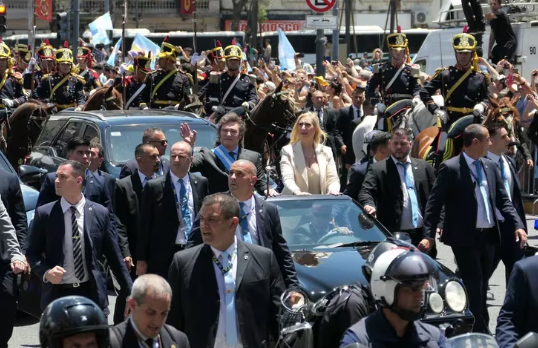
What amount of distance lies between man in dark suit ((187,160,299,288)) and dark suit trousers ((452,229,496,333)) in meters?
2.46

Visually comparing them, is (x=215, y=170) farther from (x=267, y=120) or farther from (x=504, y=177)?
(x=267, y=120)

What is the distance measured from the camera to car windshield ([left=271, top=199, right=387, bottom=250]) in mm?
9992

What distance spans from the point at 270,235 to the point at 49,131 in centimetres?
791

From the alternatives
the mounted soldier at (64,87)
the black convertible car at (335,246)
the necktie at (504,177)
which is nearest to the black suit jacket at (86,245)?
the black convertible car at (335,246)

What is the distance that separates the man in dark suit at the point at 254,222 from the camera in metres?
7.84

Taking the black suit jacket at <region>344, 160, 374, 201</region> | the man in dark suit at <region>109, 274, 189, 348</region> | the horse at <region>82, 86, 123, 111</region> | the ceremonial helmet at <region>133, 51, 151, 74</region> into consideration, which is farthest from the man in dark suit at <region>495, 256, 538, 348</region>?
the ceremonial helmet at <region>133, 51, 151, 74</region>

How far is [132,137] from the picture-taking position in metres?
13.9

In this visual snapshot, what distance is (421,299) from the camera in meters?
5.10

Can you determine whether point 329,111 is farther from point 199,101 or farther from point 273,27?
point 273,27

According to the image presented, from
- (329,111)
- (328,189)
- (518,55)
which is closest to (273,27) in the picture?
(518,55)

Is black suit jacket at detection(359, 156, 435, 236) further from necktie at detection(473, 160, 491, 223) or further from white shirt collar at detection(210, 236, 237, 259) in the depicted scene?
white shirt collar at detection(210, 236, 237, 259)

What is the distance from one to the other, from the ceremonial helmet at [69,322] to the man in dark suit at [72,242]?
3505 millimetres

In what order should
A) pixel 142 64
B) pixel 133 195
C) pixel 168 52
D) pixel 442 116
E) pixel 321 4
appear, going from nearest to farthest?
pixel 133 195 < pixel 442 116 < pixel 321 4 < pixel 168 52 < pixel 142 64

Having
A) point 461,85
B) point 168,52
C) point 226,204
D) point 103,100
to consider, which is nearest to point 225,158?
point 226,204
